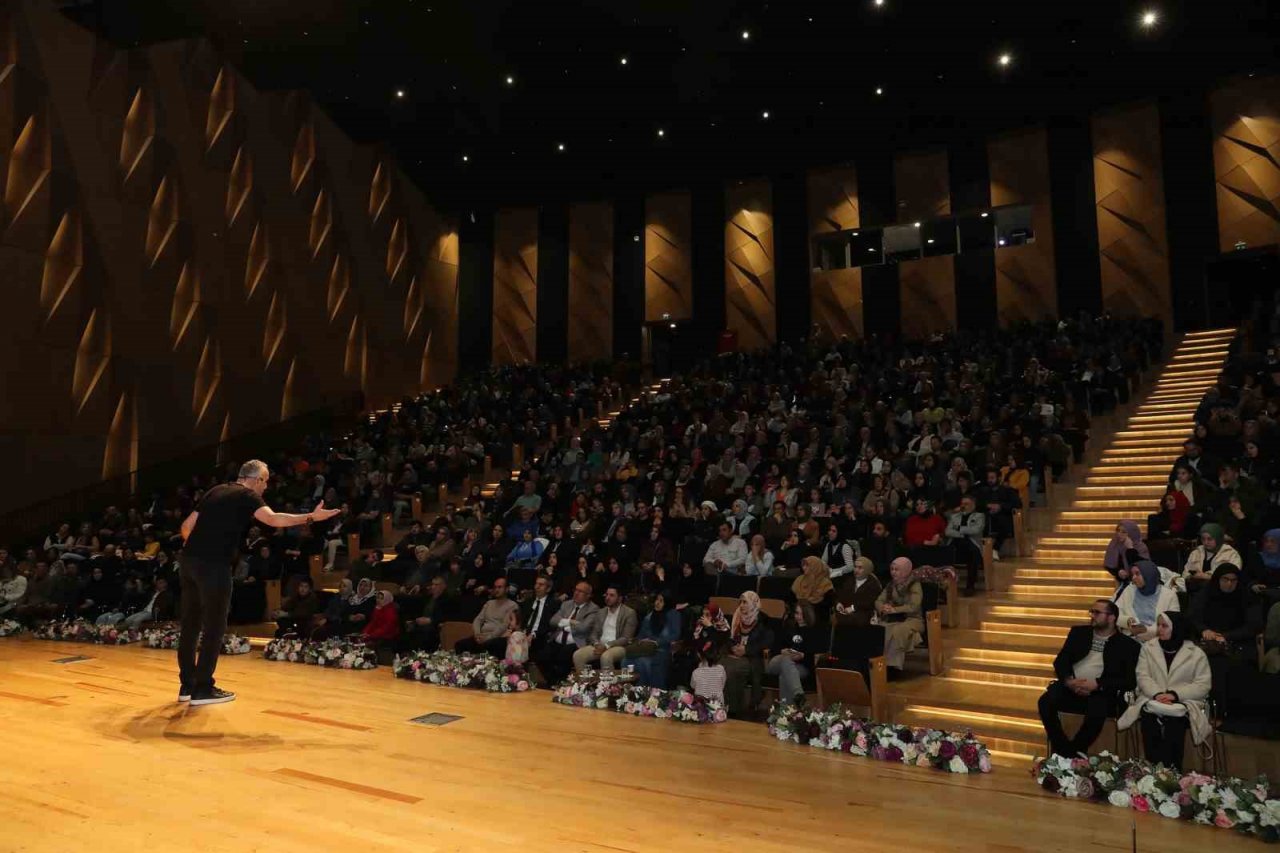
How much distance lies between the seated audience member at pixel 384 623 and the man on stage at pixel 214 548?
356 centimetres

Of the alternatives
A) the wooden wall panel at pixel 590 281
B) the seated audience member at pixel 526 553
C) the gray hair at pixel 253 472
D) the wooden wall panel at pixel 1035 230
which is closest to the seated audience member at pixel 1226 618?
the gray hair at pixel 253 472

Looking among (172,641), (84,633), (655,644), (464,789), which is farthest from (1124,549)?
(84,633)

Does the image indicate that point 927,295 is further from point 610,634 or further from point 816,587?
point 610,634

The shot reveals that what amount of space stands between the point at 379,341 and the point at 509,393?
11.4 feet

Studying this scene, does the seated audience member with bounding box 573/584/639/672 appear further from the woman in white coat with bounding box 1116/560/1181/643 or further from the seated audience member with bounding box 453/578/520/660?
the woman in white coat with bounding box 1116/560/1181/643

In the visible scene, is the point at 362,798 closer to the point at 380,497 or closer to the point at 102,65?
the point at 380,497

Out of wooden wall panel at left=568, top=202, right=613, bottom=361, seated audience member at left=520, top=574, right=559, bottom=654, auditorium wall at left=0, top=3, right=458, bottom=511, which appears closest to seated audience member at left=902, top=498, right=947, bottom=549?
seated audience member at left=520, top=574, right=559, bottom=654

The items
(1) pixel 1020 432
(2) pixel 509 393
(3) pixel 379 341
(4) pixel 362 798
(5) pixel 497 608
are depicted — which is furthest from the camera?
(3) pixel 379 341

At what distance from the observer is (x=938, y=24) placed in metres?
13.2

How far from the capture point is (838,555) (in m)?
7.65

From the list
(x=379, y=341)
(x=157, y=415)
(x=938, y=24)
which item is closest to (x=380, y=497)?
(x=157, y=415)

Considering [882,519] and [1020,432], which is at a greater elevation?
[1020,432]

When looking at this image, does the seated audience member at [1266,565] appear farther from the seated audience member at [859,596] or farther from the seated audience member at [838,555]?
the seated audience member at [838,555]

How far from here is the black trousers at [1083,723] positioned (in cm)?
462
